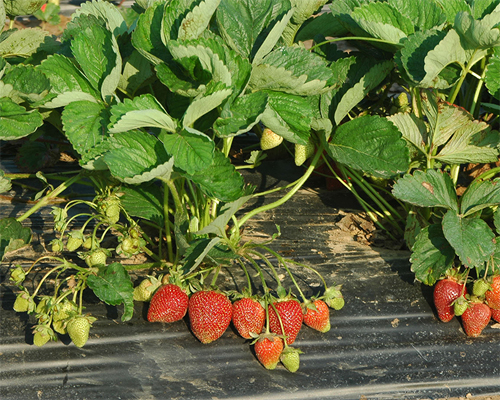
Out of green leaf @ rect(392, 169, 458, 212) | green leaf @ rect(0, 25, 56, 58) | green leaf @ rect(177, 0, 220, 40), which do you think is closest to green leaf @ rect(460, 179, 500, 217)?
green leaf @ rect(392, 169, 458, 212)

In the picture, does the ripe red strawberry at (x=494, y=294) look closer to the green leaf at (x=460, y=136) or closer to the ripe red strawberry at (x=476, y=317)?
the ripe red strawberry at (x=476, y=317)

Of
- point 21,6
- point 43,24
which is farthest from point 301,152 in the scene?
point 43,24

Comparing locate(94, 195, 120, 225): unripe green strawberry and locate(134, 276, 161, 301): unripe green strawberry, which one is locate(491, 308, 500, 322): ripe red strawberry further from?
locate(94, 195, 120, 225): unripe green strawberry

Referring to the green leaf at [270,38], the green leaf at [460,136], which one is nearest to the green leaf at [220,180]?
the green leaf at [270,38]

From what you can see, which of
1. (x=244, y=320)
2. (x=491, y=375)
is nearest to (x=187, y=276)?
(x=244, y=320)

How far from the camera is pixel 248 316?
1.36m

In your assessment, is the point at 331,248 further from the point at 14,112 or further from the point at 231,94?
the point at 14,112

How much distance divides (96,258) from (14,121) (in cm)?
44

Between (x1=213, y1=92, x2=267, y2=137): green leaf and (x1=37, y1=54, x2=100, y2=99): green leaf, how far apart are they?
40cm

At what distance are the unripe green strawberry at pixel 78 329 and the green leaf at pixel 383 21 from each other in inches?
41.6

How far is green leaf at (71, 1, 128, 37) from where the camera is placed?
1.58 m

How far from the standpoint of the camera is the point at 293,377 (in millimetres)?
1333

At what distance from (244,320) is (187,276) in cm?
20

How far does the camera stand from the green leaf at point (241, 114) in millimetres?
1286
